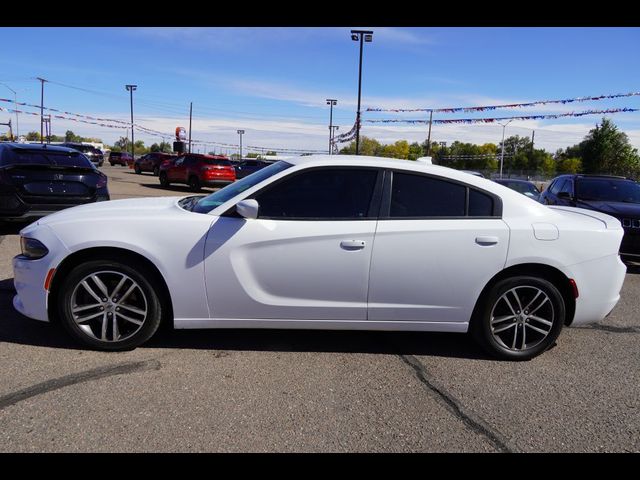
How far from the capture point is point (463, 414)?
306 centimetres

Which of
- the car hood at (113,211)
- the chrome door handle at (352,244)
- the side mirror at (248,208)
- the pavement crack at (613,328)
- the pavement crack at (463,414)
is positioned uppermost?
the side mirror at (248,208)

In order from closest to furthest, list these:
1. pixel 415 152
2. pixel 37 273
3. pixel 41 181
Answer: pixel 37 273, pixel 41 181, pixel 415 152

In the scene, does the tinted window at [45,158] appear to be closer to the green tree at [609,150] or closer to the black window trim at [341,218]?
the black window trim at [341,218]

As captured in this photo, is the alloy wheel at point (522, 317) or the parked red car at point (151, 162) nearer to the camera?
the alloy wheel at point (522, 317)

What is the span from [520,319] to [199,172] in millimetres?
20178

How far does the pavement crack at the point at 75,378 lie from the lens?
298 cm

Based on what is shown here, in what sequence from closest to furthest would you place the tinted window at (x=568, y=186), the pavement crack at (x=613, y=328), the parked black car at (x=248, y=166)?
the pavement crack at (x=613, y=328), the tinted window at (x=568, y=186), the parked black car at (x=248, y=166)

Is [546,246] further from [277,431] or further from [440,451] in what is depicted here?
[277,431]

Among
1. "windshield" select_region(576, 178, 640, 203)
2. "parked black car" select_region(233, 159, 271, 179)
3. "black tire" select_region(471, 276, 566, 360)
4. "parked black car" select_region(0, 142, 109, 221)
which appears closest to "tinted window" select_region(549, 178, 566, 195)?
"windshield" select_region(576, 178, 640, 203)

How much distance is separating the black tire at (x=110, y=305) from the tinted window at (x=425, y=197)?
197 centimetres

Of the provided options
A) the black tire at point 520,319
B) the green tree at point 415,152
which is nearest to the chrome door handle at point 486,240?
the black tire at point 520,319

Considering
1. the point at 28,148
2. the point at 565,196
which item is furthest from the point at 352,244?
the point at 565,196

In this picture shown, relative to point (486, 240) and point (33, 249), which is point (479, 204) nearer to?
point (486, 240)
